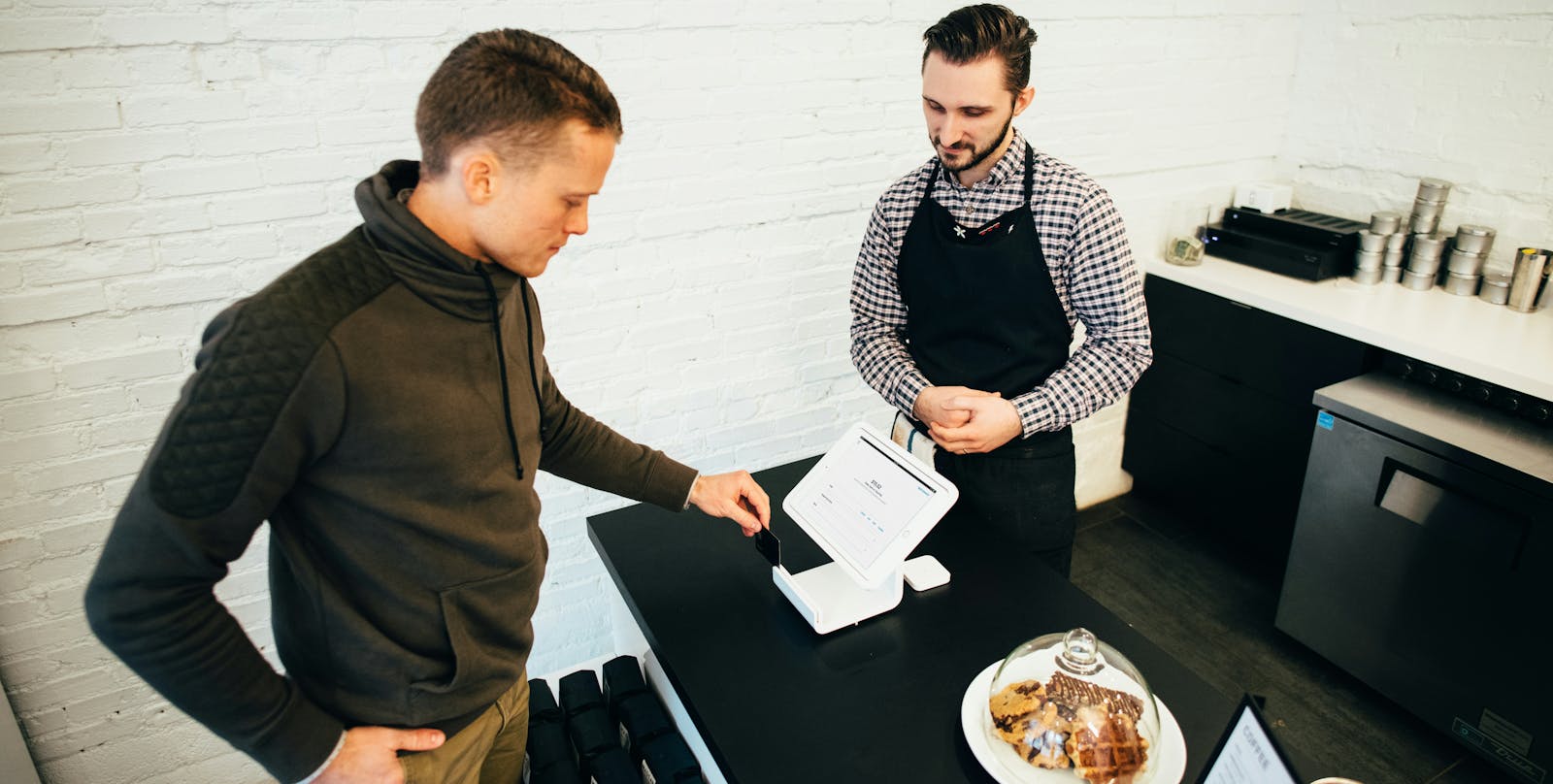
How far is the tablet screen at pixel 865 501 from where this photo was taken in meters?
1.36

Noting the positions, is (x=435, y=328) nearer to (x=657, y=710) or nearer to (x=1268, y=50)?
(x=657, y=710)

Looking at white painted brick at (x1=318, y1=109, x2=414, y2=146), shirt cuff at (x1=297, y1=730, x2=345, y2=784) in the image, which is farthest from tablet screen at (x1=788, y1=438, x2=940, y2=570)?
white painted brick at (x1=318, y1=109, x2=414, y2=146)

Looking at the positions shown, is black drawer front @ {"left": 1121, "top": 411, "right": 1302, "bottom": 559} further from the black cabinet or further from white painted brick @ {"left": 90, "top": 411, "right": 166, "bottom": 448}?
white painted brick @ {"left": 90, "top": 411, "right": 166, "bottom": 448}

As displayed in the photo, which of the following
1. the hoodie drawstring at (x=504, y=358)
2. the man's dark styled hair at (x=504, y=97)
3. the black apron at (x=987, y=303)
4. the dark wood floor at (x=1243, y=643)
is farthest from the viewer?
the dark wood floor at (x=1243, y=643)

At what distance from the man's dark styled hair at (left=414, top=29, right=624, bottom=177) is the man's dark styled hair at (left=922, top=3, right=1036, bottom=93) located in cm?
86

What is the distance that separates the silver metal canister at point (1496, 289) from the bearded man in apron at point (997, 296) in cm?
148

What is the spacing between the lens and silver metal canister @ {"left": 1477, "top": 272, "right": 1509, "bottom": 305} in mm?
2523

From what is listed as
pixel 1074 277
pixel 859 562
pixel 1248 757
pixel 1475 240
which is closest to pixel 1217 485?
pixel 1475 240

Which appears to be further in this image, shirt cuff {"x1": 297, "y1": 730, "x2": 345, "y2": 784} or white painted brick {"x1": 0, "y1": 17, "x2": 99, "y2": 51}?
white painted brick {"x1": 0, "y1": 17, "x2": 99, "y2": 51}

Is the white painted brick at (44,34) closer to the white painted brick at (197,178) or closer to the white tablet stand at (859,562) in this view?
the white painted brick at (197,178)

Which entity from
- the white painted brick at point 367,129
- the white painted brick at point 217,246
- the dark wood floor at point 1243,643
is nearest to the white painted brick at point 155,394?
the white painted brick at point 217,246

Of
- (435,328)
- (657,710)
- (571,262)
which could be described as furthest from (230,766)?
(435,328)

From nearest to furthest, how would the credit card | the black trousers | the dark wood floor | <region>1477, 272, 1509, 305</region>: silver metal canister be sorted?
the credit card
the black trousers
the dark wood floor
<region>1477, 272, 1509, 305</region>: silver metal canister

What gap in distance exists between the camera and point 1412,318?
96.4 inches
